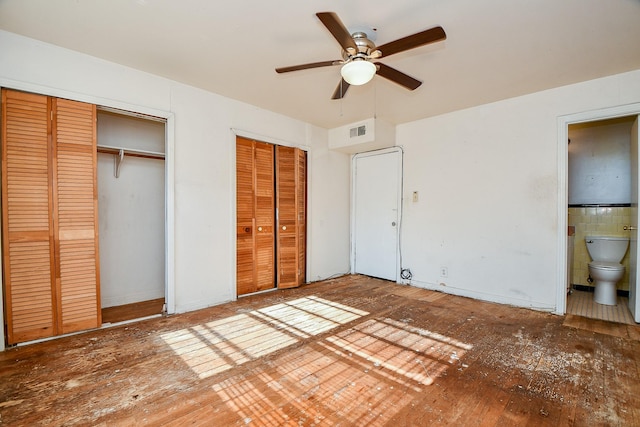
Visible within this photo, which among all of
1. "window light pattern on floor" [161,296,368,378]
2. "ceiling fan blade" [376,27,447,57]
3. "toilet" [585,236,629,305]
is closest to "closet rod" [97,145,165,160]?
"window light pattern on floor" [161,296,368,378]

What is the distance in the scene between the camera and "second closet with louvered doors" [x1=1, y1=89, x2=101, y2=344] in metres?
2.33

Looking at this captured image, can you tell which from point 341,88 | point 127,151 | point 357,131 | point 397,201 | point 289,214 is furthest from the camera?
point 397,201

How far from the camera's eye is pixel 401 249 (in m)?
4.49

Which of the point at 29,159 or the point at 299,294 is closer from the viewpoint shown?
the point at 29,159

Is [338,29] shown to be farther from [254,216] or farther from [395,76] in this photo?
[254,216]

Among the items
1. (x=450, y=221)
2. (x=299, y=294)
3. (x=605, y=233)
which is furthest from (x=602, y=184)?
(x=299, y=294)

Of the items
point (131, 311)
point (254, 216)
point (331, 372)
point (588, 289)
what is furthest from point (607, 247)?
point (131, 311)

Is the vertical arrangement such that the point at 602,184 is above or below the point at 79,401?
above

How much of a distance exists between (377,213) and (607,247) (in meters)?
3.07

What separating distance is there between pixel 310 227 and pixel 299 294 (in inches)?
43.6

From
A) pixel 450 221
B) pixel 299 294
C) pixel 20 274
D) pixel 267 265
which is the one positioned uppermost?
pixel 450 221

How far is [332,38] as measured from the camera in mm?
2301

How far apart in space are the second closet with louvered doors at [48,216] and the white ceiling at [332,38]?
671mm

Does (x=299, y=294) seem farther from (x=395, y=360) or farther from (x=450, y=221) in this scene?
(x=450, y=221)
